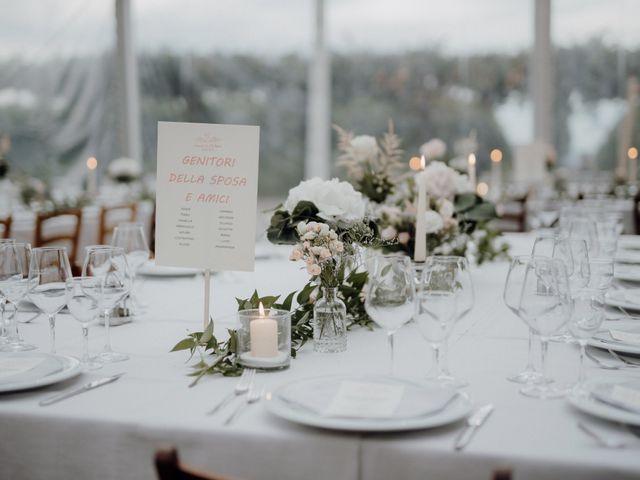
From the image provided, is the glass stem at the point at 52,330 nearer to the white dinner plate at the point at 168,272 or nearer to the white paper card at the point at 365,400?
the white paper card at the point at 365,400

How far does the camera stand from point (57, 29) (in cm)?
770

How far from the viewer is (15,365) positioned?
1.40 metres

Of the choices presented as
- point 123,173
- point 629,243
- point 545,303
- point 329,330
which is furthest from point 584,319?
point 123,173

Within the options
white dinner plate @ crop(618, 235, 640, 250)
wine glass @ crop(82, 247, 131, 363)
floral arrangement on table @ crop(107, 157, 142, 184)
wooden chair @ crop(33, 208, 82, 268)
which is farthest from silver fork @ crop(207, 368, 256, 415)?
floral arrangement on table @ crop(107, 157, 142, 184)

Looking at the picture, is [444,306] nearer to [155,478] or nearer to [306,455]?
[306,455]

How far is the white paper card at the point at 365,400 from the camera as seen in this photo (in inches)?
44.9

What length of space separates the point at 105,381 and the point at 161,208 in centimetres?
48

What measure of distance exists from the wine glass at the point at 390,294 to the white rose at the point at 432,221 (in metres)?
0.99

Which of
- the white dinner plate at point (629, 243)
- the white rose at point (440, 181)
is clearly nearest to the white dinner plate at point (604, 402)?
the white rose at point (440, 181)

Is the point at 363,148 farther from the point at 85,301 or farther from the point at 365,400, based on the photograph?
the point at 365,400

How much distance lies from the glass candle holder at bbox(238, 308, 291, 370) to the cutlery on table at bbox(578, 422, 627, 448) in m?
0.56

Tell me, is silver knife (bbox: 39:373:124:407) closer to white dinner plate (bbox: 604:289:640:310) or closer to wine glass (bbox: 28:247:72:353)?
wine glass (bbox: 28:247:72:353)

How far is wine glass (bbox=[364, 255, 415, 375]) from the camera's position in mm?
1330

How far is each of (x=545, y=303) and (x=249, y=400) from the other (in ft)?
1.68
